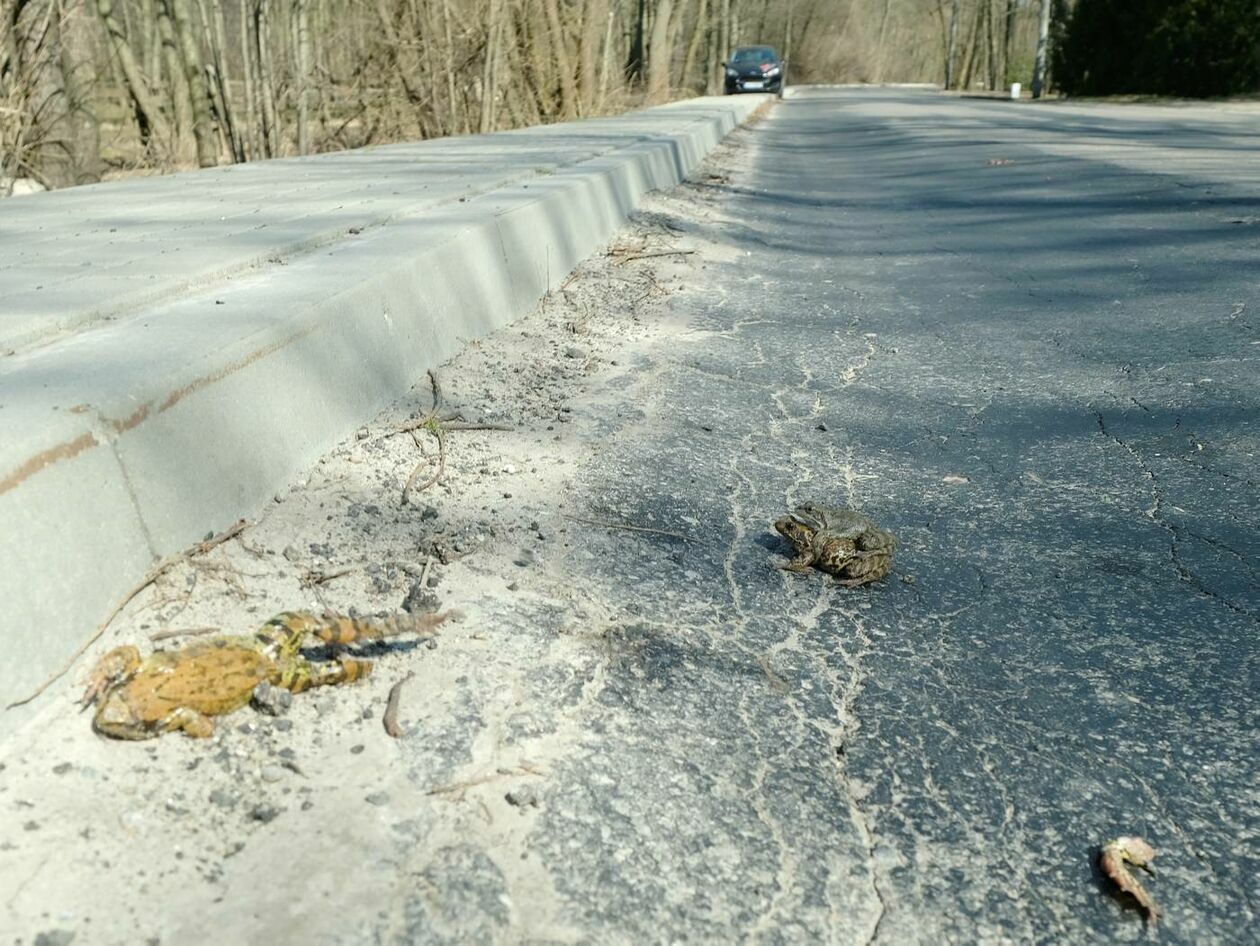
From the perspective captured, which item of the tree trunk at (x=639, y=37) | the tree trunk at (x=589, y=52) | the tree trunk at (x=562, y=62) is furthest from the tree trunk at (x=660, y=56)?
the tree trunk at (x=562, y=62)

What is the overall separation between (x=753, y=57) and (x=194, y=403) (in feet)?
123

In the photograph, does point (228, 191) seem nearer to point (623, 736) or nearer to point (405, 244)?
point (405, 244)

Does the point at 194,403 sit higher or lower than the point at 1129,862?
higher

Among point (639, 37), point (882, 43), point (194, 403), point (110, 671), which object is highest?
point (882, 43)

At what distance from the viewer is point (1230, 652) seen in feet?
6.75

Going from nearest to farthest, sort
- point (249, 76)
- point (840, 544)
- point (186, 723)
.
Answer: point (186, 723) < point (840, 544) < point (249, 76)

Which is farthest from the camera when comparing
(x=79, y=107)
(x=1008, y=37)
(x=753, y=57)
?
(x=1008, y=37)

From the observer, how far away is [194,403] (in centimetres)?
206

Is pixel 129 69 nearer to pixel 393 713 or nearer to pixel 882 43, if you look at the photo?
pixel 393 713

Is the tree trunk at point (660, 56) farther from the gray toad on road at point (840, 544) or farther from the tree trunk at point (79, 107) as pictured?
the gray toad on road at point (840, 544)

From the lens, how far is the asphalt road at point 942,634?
58.6 inches

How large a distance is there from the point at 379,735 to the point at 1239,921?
46.4 inches

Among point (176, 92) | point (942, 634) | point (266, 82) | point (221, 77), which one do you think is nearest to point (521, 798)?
point (942, 634)

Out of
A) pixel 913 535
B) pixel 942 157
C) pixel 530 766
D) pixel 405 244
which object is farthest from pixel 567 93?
pixel 530 766
